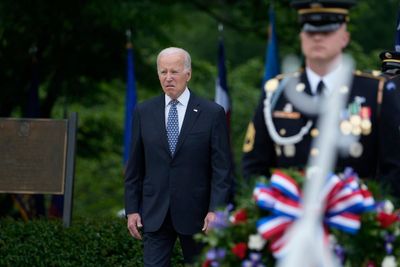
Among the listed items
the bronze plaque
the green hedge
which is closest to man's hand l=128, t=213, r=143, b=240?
the green hedge

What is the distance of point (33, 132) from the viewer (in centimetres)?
1173

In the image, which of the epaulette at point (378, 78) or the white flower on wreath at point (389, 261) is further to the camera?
the epaulette at point (378, 78)

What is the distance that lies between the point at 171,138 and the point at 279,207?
285 cm

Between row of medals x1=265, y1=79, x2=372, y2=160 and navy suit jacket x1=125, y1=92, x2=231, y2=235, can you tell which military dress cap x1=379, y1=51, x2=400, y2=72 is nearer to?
A: navy suit jacket x1=125, y1=92, x2=231, y2=235

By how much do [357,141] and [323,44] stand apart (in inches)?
22.5

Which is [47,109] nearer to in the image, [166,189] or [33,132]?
[33,132]

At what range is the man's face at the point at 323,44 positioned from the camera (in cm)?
577

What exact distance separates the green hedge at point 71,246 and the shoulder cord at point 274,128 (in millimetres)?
4823

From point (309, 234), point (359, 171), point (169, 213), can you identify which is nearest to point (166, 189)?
point (169, 213)

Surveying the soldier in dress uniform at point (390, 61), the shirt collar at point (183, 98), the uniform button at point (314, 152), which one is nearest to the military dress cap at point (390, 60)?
the soldier in dress uniform at point (390, 61)

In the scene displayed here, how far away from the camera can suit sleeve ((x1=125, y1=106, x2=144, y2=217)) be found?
840cm

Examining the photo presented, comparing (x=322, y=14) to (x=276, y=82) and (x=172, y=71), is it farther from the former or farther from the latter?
(x=172, y=71)

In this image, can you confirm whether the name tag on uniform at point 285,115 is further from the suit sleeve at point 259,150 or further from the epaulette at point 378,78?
the epaulette at point 378,78

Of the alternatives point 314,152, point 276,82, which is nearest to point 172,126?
point 276,82
